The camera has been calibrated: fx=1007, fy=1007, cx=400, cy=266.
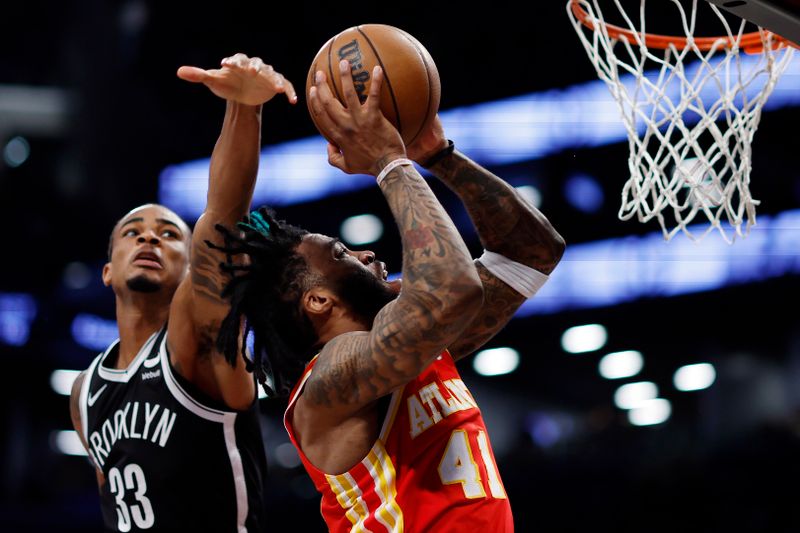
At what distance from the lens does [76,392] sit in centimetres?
371

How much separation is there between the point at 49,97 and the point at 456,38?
3.85 m

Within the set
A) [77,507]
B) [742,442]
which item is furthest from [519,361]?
[77,507]

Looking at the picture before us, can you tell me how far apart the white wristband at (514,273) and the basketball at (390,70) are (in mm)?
509

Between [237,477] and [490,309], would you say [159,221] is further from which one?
[490,309]

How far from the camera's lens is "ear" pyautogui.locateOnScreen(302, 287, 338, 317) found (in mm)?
2438

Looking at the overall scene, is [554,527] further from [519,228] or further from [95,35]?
[519,228]

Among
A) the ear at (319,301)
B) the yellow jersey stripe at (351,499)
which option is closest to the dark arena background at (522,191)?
the ear at (319,301)

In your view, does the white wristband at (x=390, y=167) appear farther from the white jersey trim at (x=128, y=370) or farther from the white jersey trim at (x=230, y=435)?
the white jersey trim at (x=128, y=370)

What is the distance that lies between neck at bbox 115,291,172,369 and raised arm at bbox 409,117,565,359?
4.36 ft

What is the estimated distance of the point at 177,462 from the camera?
3.10 m

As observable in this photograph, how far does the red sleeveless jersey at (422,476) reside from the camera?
2213 mm

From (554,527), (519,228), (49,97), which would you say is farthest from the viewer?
(554,527)

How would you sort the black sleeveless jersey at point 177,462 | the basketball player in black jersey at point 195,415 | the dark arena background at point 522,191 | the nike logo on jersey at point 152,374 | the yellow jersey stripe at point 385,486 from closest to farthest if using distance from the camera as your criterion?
the yellow jersey stripe at point 385,486
the basketball player in black jersey at point 195,415
the black sleeveless jersey at point 177,462
the nike logo on jersey at point 152,374
the dark arena background at point 522,191

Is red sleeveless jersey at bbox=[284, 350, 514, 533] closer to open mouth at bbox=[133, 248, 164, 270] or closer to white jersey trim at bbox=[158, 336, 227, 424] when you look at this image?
white jersey trim at bbox=[158, 336, 227, 424]
